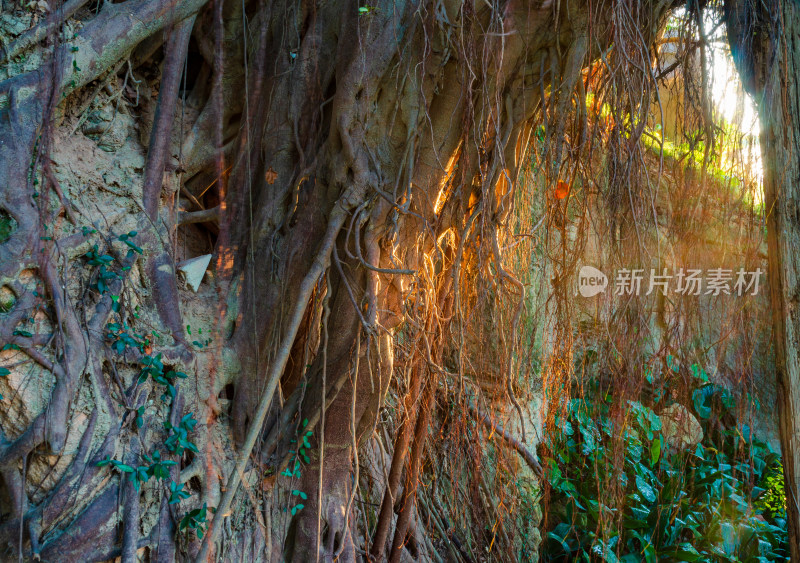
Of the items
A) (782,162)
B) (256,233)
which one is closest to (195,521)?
(256,233)

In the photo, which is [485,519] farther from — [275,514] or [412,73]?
[412,73]

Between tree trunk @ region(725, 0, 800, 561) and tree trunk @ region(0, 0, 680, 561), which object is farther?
tree trunk @ region(725, 0, 800, 561)

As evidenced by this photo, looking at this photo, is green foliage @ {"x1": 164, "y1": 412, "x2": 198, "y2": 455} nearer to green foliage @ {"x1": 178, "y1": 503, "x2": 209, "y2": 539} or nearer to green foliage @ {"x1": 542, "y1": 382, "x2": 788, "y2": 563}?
green foliage @ {"x1": 178, "y1": 503, "x2": 209, "y2": 539}

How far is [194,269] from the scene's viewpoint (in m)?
2.20

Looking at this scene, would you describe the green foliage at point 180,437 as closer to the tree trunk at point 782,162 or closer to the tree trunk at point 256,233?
the tree trunk at point 256,233

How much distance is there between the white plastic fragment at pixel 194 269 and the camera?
2180 mm

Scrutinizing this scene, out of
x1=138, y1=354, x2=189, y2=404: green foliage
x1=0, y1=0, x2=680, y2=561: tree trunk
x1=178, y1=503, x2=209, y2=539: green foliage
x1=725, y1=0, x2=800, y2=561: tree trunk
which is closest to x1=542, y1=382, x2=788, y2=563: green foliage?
x1=725, y1=0, x2=800, y2=561: tree trunk

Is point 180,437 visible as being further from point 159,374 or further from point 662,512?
point 662,512

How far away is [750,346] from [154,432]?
2.00 m

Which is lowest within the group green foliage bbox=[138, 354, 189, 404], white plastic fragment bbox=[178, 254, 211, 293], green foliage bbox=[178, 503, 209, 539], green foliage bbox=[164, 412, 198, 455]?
green foliage bbox=[178, 503, 209, 539]

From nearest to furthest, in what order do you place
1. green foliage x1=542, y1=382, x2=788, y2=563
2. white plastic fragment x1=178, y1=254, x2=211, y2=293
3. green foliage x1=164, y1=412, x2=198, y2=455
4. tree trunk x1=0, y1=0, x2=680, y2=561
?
1. tree trunk x1=0, y1=0, x2=680, y2=561
2. green foliage x1=164, y1=412, x2=198, y2=455
3. white plastic fragment x1=178, y1=254, x2=211, y2=293
4. green foliage x1=542, y1=382, x2=788, y2=563

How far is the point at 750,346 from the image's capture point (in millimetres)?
2170

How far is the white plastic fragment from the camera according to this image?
Answer: 2180 mm

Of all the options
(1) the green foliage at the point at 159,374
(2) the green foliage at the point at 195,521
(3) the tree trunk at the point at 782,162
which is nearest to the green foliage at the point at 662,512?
(3) the tree trunk at the point at 782,162
